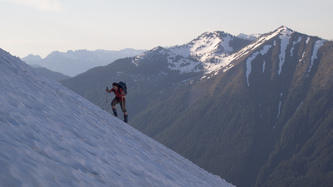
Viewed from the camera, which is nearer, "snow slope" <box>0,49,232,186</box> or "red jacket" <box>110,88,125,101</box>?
"snow slope" <box>0,49,232,186</box>

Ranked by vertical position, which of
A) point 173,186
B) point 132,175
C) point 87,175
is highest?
point 87,175

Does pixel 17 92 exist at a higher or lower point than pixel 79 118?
higher

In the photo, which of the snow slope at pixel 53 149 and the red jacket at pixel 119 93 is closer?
the snow slope at pixel 53 149

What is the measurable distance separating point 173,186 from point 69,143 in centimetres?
396

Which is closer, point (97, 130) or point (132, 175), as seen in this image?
point (132, 175)

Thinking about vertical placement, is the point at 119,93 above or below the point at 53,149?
below

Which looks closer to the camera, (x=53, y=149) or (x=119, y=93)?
(x=53, y=149)

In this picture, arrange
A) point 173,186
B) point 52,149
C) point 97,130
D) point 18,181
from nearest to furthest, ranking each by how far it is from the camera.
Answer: point 18,181 < point 52,149 < point 173,186 < point 97,130

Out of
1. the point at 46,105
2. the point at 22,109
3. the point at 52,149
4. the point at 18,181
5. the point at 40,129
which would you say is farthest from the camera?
the point at 46,105

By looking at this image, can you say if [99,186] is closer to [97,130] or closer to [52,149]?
[52,149]

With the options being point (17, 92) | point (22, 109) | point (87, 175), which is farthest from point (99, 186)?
point (17, 92)

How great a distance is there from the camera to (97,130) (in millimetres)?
13984

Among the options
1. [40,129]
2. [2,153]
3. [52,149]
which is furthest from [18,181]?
[40,129]

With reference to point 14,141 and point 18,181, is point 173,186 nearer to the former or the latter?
point 14,141
